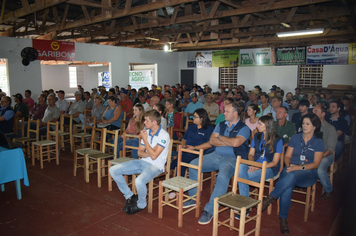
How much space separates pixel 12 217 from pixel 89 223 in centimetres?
97

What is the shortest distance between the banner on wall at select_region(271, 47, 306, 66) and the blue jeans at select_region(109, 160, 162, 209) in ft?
31.3

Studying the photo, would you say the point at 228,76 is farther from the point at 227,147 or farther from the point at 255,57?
the point at 227,147

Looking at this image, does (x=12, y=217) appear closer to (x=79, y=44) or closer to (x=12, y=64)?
(x=12, y=64)

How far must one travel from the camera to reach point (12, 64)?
8.92 m

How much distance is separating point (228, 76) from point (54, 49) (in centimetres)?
786

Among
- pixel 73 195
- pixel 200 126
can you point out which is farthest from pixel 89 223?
pixel 200 126

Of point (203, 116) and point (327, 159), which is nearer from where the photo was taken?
point (327, 159)

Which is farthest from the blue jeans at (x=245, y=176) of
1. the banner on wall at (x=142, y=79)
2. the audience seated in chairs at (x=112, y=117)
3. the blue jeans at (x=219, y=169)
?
the banner on wall at (x=142, y=79)

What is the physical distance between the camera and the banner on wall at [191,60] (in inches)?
549

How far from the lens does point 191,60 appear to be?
14.1m

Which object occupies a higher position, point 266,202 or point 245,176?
point 245,176

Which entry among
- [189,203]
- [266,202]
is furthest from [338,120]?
[189,203]

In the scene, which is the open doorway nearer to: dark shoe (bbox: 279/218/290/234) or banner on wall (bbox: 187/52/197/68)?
banner on wall (bbox: 187/52/197/68)

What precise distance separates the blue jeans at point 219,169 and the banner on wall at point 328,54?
28.9 feet
